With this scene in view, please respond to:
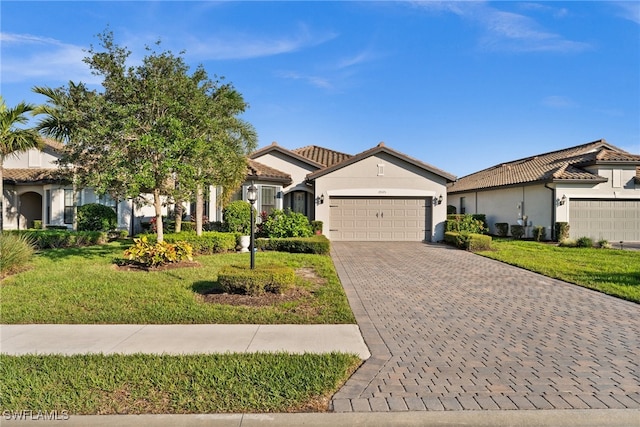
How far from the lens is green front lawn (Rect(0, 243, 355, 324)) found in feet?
19.4

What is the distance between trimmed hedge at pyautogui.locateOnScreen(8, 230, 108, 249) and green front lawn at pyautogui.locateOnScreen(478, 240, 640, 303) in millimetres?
16150

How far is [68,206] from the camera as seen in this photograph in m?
19.0

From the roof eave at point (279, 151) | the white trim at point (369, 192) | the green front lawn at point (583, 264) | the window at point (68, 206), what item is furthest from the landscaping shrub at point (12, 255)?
the green front lawn at point (583, 264)

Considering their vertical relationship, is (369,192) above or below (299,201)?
above

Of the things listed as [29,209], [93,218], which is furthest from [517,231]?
[29,209]

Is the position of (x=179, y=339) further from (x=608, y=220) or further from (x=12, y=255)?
(x=608, y=220)

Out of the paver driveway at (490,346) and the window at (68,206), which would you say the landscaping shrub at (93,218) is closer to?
the window at (68,206)

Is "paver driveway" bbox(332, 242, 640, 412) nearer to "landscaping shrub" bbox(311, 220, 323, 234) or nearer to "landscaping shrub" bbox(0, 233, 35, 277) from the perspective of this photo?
Answer: "landscaping shrub" bbox(0, 233, 35, 277)

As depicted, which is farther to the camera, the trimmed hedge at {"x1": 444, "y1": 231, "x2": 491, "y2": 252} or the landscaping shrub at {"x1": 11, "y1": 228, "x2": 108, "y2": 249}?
the trimmed hedge at {"x1": 444, "y1": 231, "x2": 491, "y2": 252}

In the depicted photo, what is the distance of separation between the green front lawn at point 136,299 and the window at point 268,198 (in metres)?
8.96

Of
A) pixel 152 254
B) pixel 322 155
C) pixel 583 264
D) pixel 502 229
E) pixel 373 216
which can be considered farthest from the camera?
pixel 322 155

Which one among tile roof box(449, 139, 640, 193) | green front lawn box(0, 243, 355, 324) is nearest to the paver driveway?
green front lawn box(0, 243, 355, 324)

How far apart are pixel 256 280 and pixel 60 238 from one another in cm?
1131

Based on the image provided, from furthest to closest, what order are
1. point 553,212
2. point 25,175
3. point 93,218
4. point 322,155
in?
point 322,155
point 25,175
point 553,212
point 93,218
